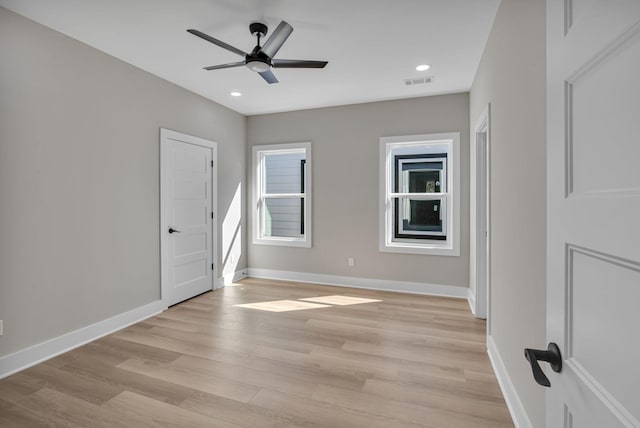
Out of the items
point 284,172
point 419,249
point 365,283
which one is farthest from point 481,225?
point 284,172

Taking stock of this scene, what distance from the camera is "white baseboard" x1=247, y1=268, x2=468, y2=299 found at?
168 inches

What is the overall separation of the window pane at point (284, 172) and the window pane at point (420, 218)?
1.74 metres

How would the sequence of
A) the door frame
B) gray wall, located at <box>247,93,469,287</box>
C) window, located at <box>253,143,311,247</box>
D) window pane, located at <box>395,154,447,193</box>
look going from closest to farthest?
the door frame
gray wall, located at <box>247,93,469,287</box>
window pane, located at <box>395,154,447,193</box>
window, located at <box>253,143,311,247</box>

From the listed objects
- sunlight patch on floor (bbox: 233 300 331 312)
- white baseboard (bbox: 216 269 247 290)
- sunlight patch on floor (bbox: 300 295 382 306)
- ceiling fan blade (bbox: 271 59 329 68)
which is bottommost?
sunlight patch on floor (bbox: 233 300 331 312)

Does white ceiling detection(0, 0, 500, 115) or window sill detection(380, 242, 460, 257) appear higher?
white ceiling detection(0, 0, 500, 115)

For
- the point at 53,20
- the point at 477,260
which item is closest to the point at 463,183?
the point at 477,260

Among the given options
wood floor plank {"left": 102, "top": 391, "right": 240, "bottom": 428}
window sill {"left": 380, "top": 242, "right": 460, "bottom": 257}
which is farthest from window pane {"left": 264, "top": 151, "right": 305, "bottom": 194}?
wood floor plank {"left": 102, "top": 391, "right": 240, "bottom": 428}

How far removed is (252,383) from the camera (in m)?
2.23

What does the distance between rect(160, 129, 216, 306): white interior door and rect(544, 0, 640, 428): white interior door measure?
12.6ft

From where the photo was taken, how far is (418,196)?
4.48 metres

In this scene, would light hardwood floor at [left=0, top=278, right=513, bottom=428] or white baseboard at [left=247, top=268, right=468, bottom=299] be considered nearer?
light hardwood floor at [left=0, top=278, right=513, bottom=428]

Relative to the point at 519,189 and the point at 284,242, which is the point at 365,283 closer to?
the point at 284,242

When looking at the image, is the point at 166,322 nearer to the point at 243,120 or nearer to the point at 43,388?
the point at 43,388

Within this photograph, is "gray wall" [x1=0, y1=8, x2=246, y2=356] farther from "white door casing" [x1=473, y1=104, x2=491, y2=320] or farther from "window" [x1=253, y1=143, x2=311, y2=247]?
"white door casing" [x1=473, y1=104, x2=491, y2=320]
